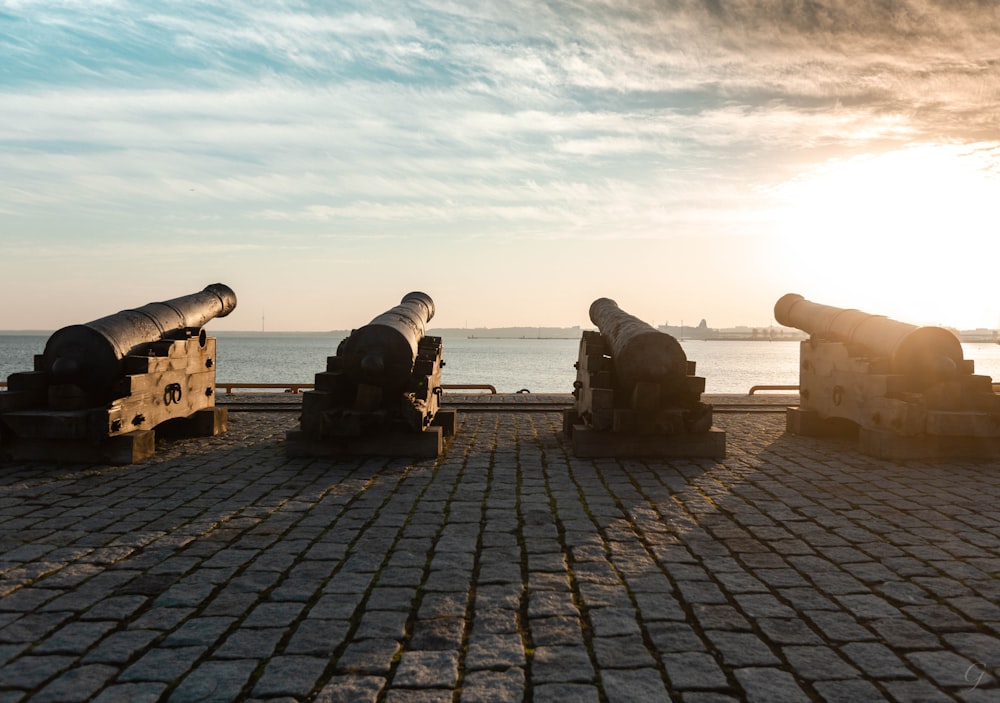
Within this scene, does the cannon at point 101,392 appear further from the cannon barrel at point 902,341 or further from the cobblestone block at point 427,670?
the cannon barrel at point 902,341

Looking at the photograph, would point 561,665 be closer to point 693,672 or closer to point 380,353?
point 693,672

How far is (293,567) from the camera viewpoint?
16.8ft

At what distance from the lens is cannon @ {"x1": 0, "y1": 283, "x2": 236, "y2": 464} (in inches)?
364

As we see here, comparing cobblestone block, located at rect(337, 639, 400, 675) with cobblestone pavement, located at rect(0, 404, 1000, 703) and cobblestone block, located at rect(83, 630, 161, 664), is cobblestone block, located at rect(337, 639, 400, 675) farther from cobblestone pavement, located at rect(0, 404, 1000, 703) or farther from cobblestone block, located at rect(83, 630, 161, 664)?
cobblestone block, located at rect(83, 630, 161, 664)

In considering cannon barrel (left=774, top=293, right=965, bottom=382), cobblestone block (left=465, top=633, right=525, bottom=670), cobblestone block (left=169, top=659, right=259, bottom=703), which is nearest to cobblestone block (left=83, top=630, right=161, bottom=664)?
cobblestone block (left=169, top=659, right=259, bottom=703)

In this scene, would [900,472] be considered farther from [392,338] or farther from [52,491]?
[52,491]

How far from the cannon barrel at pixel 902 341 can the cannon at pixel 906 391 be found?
0.01 metres

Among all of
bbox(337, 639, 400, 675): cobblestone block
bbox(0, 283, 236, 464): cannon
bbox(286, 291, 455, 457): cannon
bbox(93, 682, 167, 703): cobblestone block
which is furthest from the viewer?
bbox(286, 291, 455, 457): cannon

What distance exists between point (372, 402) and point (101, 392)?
3.28 meters

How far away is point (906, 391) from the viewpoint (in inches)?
413

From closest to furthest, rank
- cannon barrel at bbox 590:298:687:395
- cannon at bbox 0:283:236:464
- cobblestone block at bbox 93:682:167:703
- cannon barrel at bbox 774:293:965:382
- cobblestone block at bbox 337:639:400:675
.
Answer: cobblestone block at bbox 93:682:167:703 → cobblestone block at bbox 337:639:400:675 → cannon at bbox 0:283:236:464 → cannon barrel at bbox 590:298:687:395 → cannon barrel at bbox 774:293:965:382

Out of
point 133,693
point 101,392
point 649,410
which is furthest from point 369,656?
point 101,392

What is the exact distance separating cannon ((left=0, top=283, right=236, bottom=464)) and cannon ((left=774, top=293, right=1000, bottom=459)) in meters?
9.21

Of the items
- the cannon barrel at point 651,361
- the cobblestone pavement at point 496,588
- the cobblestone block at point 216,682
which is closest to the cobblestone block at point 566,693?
the cobblestone pavement at point 496,588
